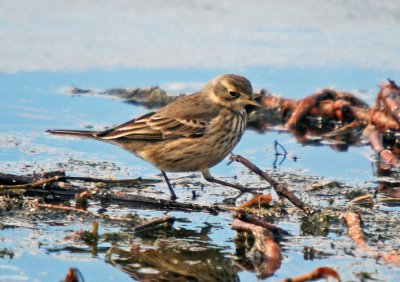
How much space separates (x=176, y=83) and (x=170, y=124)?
9.84ft

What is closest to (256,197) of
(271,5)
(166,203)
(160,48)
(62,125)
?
(166,203)

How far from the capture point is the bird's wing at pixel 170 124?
9.55 metres

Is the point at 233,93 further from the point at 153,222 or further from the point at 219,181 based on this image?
the point at 153,222

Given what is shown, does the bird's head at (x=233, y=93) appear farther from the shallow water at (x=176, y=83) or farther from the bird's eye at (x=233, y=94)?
the shallow water at (x=176, y=83)

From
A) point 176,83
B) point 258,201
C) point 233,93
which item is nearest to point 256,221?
point 258,201

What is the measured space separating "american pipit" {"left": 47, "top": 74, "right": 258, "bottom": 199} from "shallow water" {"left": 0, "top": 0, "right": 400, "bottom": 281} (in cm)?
28

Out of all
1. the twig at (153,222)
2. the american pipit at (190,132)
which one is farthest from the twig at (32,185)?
the american pipit at (190,132)

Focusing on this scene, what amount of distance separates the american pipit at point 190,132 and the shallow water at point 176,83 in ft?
0.92

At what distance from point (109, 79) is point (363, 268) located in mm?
6409

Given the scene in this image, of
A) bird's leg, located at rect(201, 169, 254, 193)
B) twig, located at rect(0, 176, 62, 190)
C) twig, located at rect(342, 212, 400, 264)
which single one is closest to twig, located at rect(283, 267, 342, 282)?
twig, located at rect(342, 212, 400, 264)

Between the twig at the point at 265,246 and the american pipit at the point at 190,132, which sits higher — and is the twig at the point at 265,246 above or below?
below

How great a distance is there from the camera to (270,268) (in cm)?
681

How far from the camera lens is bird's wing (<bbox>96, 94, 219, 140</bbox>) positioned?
31.3 feet

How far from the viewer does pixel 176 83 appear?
12641 millimetres
